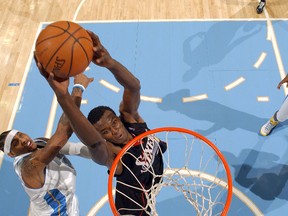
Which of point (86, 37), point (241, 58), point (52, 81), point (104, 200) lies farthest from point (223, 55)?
point (52, 81)

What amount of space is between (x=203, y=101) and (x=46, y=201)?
9.06ft

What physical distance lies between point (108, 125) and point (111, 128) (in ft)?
0.12

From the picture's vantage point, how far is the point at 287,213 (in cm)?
392

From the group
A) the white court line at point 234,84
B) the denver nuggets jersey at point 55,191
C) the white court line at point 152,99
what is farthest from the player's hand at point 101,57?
the white court line at point 234,84

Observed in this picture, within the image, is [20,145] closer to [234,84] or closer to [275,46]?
[234,84]

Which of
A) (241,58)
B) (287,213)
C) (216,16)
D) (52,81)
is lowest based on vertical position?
(287,213)

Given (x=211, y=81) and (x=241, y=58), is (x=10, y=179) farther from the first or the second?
(x=241, y=58)

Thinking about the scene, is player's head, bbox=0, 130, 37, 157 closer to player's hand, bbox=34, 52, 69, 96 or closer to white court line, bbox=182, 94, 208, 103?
player's hand, bbox=34, 52, 69, 96

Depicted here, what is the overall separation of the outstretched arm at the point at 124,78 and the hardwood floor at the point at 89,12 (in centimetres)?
326

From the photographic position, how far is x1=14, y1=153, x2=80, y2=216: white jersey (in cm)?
281

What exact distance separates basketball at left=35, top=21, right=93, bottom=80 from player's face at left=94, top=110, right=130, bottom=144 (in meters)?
0.45

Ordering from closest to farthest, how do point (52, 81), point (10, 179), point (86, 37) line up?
point (52, 81) < point (86, 37) < point (10, 179)

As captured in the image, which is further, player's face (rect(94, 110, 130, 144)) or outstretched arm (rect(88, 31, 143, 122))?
player's face (rect(94, 110, 130, 144))

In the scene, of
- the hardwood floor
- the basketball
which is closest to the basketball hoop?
the basketball
